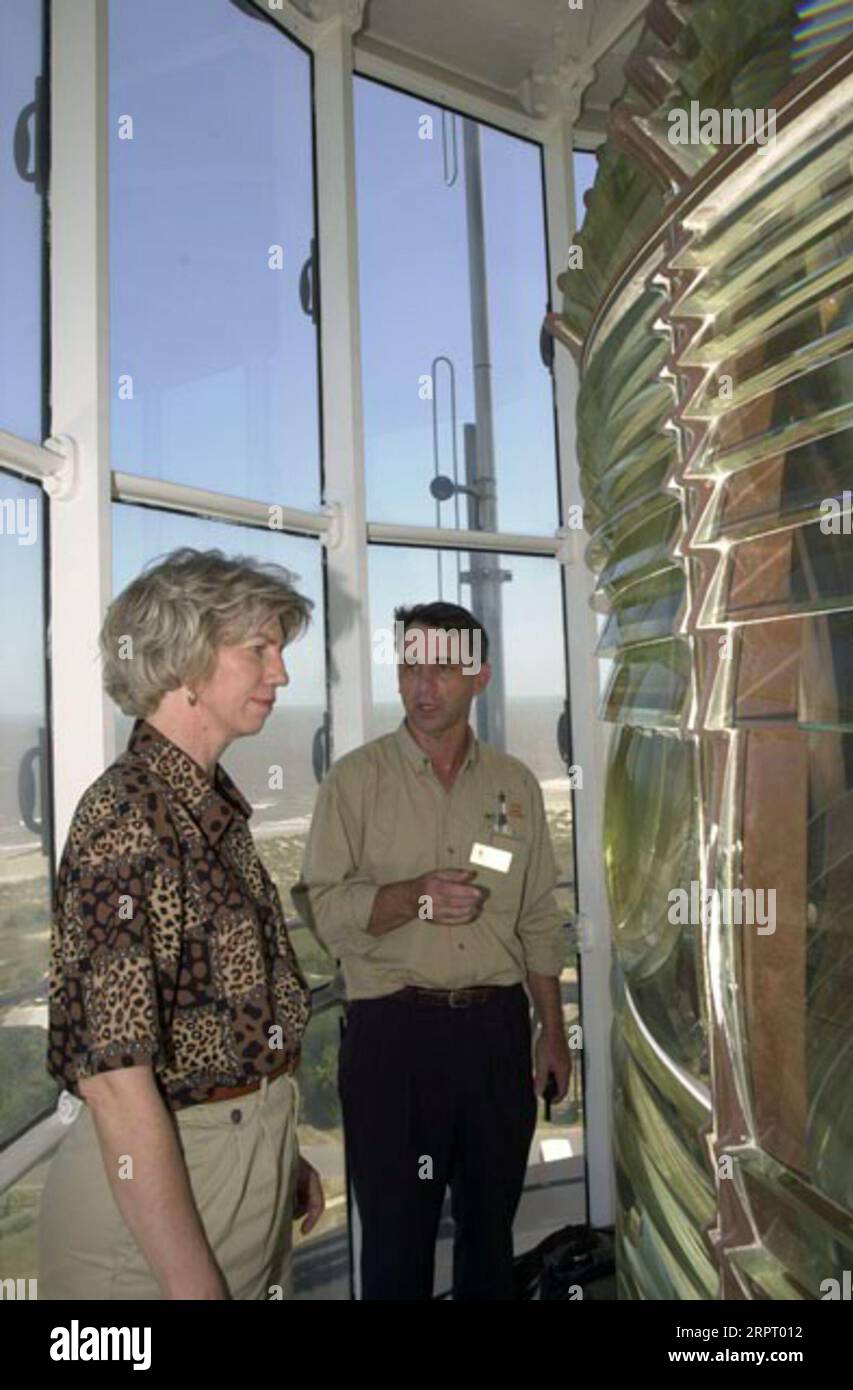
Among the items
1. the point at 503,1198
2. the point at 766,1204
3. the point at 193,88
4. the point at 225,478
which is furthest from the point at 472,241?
the point at 766,1204

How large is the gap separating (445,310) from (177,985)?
7.58 feet

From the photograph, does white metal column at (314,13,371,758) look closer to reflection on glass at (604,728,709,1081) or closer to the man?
the man

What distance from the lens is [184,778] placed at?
1.14 meters

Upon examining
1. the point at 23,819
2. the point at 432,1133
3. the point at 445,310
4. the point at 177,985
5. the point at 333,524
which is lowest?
the point at 432,1133

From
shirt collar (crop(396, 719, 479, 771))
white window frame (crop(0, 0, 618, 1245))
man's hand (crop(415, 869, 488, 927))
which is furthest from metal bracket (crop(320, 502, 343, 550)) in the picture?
man's hand (crop(415, 869, 488, 927))

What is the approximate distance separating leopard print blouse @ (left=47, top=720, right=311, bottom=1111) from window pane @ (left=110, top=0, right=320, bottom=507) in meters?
1.03

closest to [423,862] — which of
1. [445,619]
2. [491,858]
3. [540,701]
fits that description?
[491,858]

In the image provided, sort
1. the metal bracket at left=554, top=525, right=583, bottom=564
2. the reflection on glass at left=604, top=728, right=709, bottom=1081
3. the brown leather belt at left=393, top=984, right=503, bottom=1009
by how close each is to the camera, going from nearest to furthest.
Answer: the reflection on glass at left=604, top=728, right=709, bottom=1081
the brown leather belt at left=393, top=984, right=503, bottom=1009
the metal bracket at left=554, top=525, right=583, bottom=564

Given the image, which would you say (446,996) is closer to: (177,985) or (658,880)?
(177,985)

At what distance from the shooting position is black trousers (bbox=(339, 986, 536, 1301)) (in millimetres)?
2053

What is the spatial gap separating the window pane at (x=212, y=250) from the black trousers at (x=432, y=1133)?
3.83 feet

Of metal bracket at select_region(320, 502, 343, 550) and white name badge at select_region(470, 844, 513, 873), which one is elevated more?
metal bracket at select_region(320, 502, 343, 550)

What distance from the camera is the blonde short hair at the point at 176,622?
1.18 meters
